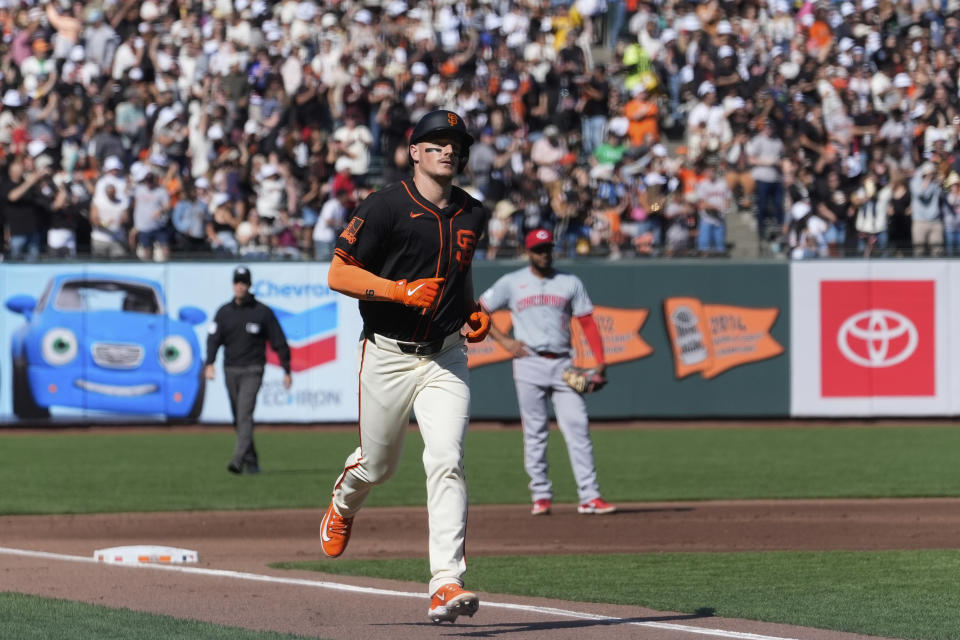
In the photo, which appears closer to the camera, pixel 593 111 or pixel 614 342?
pixel 614 342

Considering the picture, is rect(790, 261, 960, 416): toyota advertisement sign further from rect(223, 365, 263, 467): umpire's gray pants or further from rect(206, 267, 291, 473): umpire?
rect(223, 365, 263, 467): umpire's gray pants

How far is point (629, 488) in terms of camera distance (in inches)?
611

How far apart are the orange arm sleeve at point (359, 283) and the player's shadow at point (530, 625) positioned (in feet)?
5.29

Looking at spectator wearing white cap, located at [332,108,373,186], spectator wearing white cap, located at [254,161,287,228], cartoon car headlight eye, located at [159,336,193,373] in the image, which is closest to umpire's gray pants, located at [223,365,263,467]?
cartoon car headlight eye, located at [159,336,193,373]

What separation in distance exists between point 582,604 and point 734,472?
889 centimetres

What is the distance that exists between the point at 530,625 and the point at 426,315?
1588 mm

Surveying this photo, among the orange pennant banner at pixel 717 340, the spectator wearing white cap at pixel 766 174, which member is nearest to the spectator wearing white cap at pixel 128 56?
the orange pennant banner at pixel 717 340

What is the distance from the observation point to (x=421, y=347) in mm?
7297

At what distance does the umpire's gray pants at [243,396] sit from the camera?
16172 millimetres

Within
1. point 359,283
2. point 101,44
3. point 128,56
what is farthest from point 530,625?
point 101,44

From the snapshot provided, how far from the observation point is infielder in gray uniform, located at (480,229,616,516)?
41.8 ft

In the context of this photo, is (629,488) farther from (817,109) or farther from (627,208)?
(817,109)

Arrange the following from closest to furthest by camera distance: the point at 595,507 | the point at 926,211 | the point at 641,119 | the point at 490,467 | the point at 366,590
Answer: the point at 366,590 < the point at 595,507 < the point at 490,467 < the point at 926,211 < the point at 641,119

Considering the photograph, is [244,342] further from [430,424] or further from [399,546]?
[430,424]
